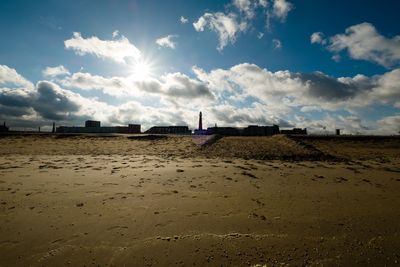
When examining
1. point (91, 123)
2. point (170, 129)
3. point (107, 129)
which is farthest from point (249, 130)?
point (91, 123)

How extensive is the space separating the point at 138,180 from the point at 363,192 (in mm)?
8003

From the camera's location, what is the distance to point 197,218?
570 centimetres

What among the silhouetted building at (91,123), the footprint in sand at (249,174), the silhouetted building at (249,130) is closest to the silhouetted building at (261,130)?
the silhouetted building at (249,130)

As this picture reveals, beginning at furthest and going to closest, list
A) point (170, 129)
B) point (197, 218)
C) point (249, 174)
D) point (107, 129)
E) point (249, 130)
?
point (107, 129) < point (170, 129) < point (249, 130) < point (249, 174) < point (197, 218)

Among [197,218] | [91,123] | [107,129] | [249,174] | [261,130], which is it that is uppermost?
[91,123]

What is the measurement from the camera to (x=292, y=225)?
17.6 feet

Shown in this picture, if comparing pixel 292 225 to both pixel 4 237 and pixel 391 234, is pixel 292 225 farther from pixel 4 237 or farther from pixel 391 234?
pixel 4 237

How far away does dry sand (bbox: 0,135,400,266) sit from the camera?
420 cm

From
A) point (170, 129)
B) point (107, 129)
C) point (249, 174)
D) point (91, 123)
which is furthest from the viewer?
point (91, 123)

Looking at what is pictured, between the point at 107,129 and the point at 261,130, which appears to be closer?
the point at 261,130

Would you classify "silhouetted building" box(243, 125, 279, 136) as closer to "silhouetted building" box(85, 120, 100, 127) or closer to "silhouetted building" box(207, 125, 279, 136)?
"silhouetted building" box(207, 125, 279, 136)

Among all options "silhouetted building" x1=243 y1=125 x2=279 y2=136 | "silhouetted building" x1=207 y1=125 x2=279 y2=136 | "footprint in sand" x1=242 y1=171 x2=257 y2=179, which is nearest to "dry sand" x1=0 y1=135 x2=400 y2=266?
"footprint in sand" x1=242 y1=171 x2=257 y2=179

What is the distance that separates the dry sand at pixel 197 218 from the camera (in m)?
4.20

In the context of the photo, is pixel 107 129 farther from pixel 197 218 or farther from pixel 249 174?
pixel 197 218
